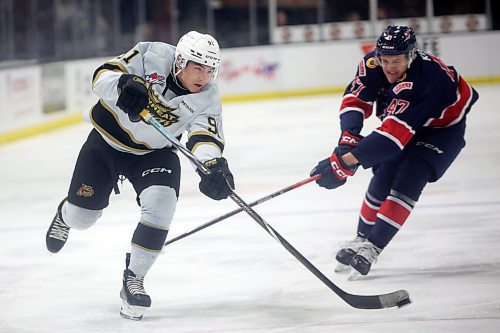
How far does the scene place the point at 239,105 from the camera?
10.8m

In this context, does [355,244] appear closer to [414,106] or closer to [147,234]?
[414,106]

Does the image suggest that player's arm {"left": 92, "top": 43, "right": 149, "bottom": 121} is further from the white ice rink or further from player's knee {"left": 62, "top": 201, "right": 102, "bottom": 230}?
the white ice rink

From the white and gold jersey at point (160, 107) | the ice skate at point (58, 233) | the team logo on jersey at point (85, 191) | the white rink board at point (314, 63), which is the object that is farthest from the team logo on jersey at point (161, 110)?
the white rink board at point (314, 63)

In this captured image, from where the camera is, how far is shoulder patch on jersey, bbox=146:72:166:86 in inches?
123

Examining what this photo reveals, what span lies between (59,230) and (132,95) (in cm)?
90

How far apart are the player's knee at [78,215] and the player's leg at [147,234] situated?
310 mm

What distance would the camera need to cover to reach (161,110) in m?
3.16

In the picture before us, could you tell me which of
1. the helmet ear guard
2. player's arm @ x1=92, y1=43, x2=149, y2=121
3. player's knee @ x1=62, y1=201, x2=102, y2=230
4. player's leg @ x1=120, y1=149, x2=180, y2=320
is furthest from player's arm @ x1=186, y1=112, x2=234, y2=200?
the helmet ear guard

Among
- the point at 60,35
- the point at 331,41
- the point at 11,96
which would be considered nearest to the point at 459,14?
the point at 331,41

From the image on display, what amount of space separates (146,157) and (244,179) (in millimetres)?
2775

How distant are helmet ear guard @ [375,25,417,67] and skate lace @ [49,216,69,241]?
52.9 inches

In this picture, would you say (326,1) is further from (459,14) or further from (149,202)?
(149,202)

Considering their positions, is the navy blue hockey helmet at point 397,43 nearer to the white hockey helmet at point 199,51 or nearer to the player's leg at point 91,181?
the white hockey helmet at point 199,51

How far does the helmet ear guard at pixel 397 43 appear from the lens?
327cm
